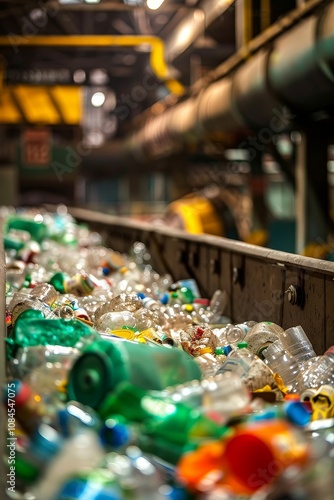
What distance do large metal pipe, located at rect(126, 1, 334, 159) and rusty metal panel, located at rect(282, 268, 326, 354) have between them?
2.10m

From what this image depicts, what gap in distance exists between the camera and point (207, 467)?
239 centimetres

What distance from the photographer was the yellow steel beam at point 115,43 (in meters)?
16.0

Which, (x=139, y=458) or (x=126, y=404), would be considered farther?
(x=126, y=404)

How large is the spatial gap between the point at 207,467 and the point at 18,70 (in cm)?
1469

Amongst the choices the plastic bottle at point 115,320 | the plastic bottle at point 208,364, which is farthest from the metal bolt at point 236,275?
the plastic bottle at point 208,364

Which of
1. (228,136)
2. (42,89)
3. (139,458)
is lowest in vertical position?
(139,458)

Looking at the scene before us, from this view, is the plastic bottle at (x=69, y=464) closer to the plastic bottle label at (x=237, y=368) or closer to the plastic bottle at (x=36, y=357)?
the plastic bottle at (x=36, y=357)

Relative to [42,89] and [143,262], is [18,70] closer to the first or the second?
[42,89]

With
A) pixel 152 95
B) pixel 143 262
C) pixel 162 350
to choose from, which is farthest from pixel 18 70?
pixel 162 350

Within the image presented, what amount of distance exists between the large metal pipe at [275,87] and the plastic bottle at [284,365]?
109 inches

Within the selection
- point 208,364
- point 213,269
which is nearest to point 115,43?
point 213,269

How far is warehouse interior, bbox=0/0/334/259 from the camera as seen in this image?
8703 mm

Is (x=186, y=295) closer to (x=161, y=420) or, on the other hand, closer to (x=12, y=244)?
(x=12, y=244)

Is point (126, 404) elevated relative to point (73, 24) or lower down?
lower down
